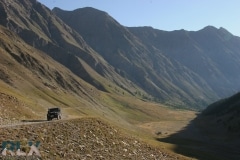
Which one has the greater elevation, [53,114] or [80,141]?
[80,141]

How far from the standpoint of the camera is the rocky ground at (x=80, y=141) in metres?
39.1

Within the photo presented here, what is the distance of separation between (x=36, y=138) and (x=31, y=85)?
150682 mm

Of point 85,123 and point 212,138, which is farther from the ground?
point 85,123

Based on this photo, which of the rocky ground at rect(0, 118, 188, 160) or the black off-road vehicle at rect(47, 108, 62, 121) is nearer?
the rocky ground at rect(0, 118, 188, 160)

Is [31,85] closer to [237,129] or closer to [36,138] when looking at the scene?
[237,129]

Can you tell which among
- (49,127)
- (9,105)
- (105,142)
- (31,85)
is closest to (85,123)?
(105,142)

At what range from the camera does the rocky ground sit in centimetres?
3912

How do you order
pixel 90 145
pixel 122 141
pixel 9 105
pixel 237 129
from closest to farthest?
pixel 90 145 < pixel 122 141 < pixel 9 105 < pixel 237 129

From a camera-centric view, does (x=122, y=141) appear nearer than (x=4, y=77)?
Yes

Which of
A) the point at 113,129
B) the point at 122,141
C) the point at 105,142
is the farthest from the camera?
the point at 113,129

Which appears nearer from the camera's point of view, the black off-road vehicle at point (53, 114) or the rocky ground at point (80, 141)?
the rocky ground at point (80, 141)

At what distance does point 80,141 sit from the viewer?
46000mm

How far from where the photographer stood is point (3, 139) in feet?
121

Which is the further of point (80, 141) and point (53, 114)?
point (53, 114)
